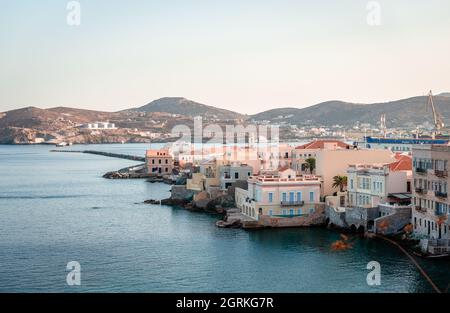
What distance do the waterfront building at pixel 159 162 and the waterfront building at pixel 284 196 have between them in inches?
965

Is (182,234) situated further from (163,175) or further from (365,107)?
(365,107)

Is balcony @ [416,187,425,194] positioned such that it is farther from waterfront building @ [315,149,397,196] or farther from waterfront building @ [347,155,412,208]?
waterfront building @ [315,149,397,196]

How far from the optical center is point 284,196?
19.2 meters

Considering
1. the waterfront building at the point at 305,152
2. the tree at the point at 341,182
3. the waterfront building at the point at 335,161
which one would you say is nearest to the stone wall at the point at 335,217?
the tree at the point at 341,182

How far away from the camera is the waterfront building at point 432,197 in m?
14.3

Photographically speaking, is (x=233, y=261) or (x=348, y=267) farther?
(x=233, y=261)

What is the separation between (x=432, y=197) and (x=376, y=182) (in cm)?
310

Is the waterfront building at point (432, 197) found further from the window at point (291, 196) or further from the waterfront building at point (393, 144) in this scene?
the waterfront building at point (393, 144)

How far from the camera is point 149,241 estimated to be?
1750 centimetres

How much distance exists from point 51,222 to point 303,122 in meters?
132

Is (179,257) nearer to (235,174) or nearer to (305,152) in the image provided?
(235,174)

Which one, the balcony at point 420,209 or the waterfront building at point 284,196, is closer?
the balcony at point 420,209
